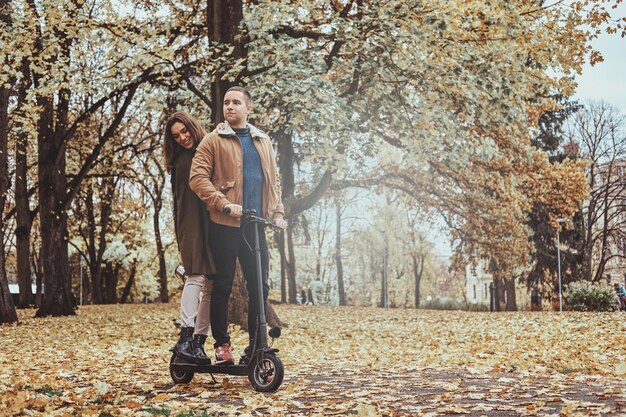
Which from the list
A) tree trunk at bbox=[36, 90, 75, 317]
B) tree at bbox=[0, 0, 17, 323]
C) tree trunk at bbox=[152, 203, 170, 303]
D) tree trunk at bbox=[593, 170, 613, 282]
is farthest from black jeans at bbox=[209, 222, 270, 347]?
tree trunk at bbox=[593, 170, 613, 282]

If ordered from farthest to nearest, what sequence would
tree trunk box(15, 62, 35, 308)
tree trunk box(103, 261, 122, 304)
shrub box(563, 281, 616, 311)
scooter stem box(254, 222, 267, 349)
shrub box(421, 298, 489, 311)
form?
tree trunk box(103, 261, 122, 304)
shrub box(421, 298, 489, 311)
shrub box(563, 281, 616, 311)
tree trunk box(15, 62, 35, 308)
scooter stem box(254, 222, 267, 349)

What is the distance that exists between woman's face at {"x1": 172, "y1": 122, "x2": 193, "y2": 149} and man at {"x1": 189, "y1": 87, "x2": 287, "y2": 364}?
328mm

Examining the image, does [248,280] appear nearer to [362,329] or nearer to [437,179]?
[362,329]

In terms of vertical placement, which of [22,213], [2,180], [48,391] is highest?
[2,180]

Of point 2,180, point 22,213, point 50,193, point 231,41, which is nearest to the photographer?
point 231,41

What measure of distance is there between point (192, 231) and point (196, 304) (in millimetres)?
599

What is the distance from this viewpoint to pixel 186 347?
231 inches

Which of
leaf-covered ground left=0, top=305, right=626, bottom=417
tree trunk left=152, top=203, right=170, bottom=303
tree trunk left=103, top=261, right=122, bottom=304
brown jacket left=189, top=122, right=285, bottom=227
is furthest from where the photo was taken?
tree trunk left=103, top=261, right=122, bottom=304

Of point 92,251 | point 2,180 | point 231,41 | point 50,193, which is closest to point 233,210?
point 231,41

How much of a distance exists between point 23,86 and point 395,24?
45.8 ft

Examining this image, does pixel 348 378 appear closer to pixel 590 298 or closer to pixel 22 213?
pixel 22 213

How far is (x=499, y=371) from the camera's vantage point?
289 inches

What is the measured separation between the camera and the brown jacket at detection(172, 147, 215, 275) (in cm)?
583

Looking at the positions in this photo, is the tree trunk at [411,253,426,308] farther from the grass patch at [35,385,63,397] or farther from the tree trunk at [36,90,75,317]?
the grass patch at [35,385,63,397]
